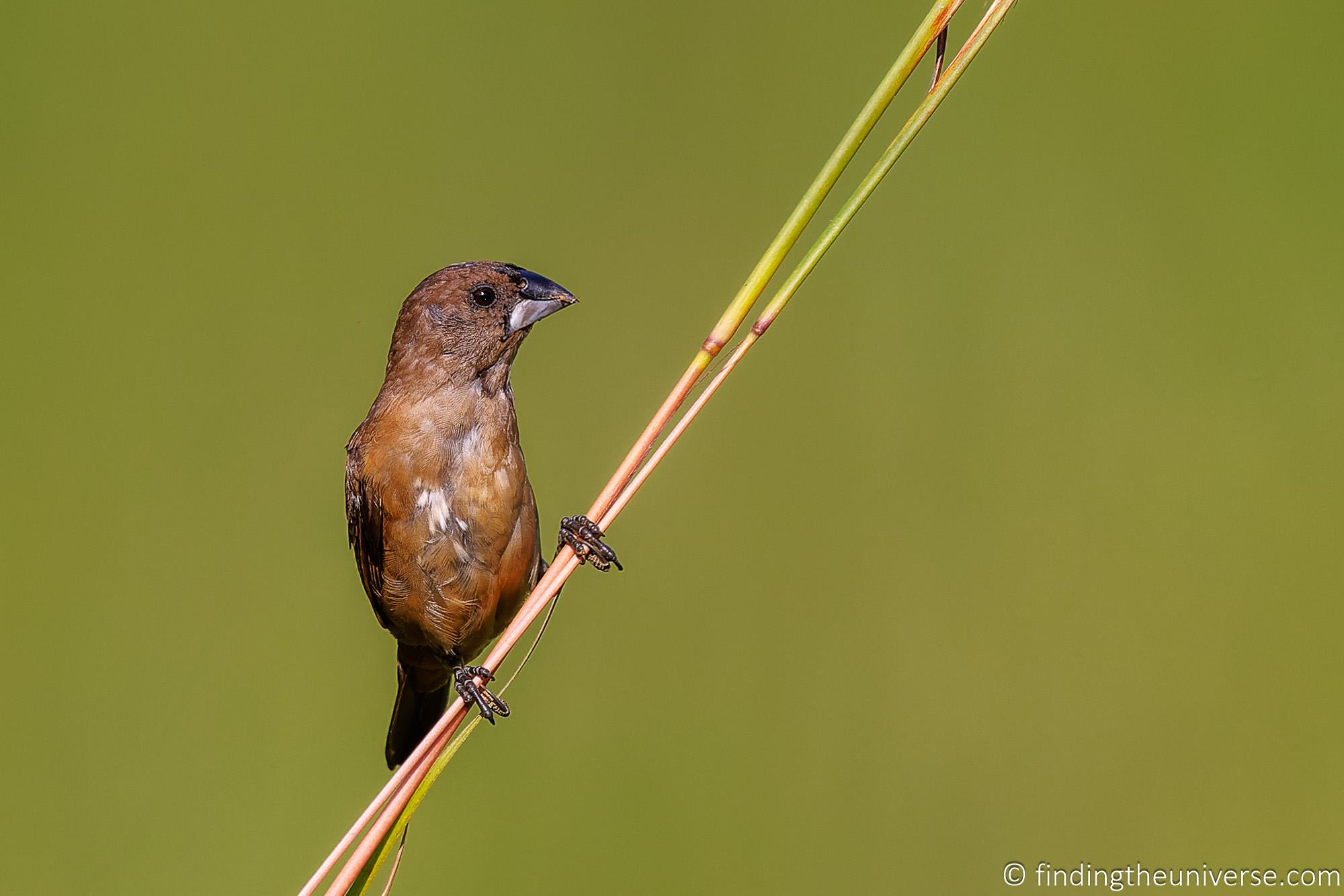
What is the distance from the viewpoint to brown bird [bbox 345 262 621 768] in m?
2.59

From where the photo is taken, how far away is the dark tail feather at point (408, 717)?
322 centimetres

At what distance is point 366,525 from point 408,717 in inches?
30.1

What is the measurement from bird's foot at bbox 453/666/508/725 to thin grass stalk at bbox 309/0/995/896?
2.50 ft

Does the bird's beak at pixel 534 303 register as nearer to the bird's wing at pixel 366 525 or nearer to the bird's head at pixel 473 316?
the bird's head at pixel 473 316

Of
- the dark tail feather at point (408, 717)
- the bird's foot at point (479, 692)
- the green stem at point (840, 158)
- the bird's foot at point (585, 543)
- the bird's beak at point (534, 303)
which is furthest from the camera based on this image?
the dark tail feather at point (408, 717)

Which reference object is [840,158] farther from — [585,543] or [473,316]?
[473,316]

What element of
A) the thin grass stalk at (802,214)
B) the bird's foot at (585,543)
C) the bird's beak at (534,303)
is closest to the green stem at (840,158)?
the thin grass stalk at (802,214)

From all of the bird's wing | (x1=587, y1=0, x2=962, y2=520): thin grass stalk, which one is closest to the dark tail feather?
the bird's wing

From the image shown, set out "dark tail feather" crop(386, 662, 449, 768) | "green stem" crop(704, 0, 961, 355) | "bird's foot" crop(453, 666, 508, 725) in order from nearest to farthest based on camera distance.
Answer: "green stem" crop(704, 0, 961, 355) < "bird's foot" crop(453, 666, 508, 725) < "dark tail feather" crop(386, 662, 449, 768)

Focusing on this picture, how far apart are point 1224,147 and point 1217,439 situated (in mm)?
1351

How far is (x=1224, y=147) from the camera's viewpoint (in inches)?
205

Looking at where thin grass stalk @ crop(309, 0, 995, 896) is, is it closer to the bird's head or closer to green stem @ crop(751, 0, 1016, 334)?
green stem @ crop(751, 0, 1016, 334)

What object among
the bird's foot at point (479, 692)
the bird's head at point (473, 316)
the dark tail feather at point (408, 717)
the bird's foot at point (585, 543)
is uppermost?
the bird's head at point (473, 316)

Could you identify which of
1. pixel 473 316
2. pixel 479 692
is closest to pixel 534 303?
pixel 473 316
